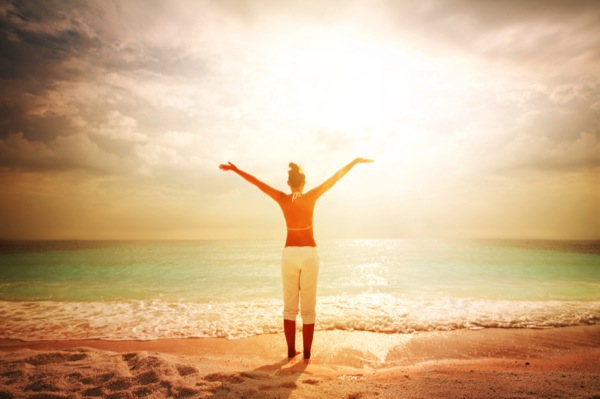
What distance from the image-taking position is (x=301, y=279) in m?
5.11

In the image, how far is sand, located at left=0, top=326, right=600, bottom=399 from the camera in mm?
3633

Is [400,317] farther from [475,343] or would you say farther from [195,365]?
[195,365]

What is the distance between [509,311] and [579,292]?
21.0 feet

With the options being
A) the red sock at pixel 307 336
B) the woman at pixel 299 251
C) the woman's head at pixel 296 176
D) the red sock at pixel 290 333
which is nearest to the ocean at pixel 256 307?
the red sock at pixel 290 333

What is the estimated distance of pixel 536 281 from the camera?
16.2 meters

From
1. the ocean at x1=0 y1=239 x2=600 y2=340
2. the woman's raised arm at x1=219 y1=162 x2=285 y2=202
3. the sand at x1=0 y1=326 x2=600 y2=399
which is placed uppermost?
the woman's raised arm at x1=219 y1=162 x2=285 y2=202

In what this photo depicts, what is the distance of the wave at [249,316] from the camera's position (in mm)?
7367

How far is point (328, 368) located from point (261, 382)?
1.28m

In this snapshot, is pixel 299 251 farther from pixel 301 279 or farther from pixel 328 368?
pixel 328 368

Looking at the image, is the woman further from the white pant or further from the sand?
the sand

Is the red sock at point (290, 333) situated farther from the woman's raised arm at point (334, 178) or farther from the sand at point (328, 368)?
the woman's raised arm at point (334, 178)

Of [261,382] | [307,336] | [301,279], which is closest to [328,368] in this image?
[307,336]

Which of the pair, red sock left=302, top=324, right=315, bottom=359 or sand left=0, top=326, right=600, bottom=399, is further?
red sock left=302, top=324, right=315, bottom=359

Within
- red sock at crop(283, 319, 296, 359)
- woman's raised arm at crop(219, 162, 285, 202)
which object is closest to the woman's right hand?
woman's raised arm at crop(219, 162, 285, 202)
